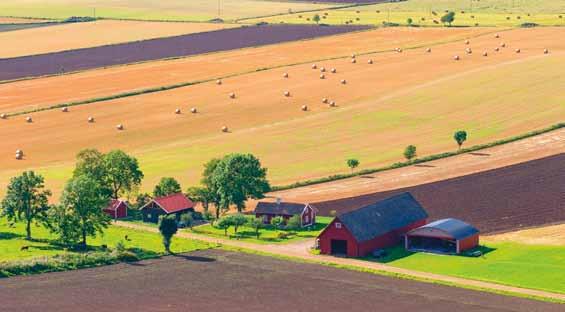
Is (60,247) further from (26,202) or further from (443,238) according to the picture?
(443,238)

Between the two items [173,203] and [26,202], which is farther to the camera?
[173,203]

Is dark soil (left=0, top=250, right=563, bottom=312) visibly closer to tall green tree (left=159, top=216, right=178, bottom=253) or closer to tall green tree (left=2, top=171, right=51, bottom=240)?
A: tall green tree (left=159, top=216, right=178, bottom=253)

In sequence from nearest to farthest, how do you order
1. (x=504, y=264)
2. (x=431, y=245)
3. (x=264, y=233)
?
1. (x=504, y=264)
2. (x=431, y=245)
3. (x=264, y=233)

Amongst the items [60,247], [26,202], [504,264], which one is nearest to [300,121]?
[26,202]

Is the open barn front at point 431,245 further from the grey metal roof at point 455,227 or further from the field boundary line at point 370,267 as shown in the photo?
the field boundary line at point 370,267

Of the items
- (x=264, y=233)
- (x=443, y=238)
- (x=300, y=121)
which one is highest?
(x=300, y=121)

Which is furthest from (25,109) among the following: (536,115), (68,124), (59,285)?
(59,285)

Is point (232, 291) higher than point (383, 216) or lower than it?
lower
